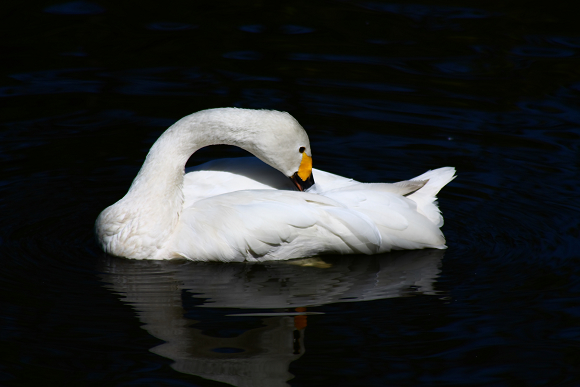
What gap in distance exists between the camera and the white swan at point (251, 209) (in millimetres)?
5742

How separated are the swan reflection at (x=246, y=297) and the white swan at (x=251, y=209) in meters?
0.11

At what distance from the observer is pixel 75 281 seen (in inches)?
217

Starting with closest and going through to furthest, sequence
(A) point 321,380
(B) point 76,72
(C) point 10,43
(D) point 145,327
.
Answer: (A) point 321,380 → (D) point 145,327 → (B) point 76,72 → (C) point 10,43

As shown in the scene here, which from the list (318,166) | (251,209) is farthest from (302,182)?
(318,166)

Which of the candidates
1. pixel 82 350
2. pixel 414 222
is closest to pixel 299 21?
pixel 414 222

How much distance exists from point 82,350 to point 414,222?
2.58m

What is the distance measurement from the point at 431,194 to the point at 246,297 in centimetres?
182

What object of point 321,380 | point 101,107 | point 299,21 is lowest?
point 321,380

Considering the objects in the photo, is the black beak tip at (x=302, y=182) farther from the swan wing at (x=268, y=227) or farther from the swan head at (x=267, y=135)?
the swan wing at (x=268, y=227)

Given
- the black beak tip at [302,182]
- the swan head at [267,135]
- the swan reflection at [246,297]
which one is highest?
the swan head at [267,135]

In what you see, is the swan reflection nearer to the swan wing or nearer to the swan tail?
the swan wing

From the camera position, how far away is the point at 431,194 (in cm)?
634

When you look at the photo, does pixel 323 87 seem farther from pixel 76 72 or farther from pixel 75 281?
pixel 75 281

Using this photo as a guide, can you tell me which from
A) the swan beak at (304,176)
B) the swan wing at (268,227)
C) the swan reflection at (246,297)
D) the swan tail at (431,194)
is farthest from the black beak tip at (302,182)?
the swan tail at (431,194)
